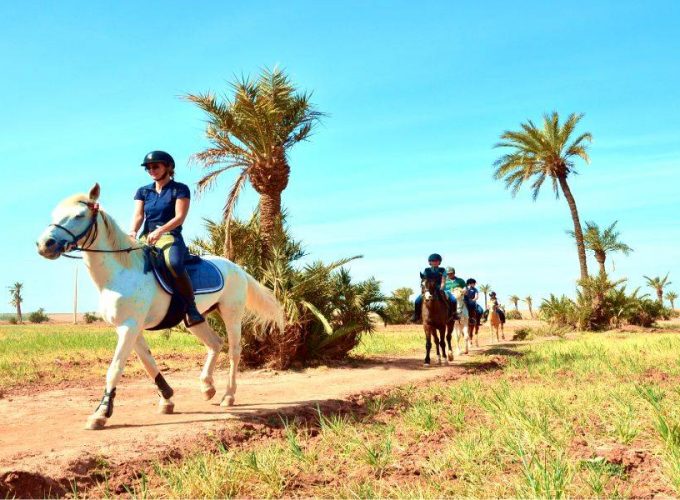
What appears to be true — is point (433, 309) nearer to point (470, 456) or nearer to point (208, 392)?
point (208, 392)

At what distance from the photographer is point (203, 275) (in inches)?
302

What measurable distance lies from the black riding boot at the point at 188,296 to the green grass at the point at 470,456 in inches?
74.1

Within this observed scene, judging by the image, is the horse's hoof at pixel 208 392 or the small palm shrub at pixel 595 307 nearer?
the horse's hoof at pixel 208 392

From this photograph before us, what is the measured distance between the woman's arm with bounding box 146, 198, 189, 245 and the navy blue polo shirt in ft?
0.28

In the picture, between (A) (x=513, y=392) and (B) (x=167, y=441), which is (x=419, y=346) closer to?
(A) (x=513, y=392)

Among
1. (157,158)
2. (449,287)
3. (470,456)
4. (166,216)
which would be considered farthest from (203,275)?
(449,287)

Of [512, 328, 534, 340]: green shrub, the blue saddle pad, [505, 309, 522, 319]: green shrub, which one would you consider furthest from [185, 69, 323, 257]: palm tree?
[505, 309, 522, 319]: green shrub

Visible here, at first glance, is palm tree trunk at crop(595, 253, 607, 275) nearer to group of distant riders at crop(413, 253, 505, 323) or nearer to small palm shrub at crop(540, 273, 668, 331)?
small palm shrub at crop(540, 273, 668, 331)

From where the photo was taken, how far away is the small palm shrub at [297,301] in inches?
496

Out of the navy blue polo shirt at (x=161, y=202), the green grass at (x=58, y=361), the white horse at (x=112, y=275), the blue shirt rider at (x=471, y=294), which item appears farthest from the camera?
the blue shirt rider at (x=471, y=294)

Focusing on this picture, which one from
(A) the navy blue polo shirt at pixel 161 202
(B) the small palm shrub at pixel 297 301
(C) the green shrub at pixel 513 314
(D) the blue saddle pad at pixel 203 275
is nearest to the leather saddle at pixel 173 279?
(D) the blue saddle pad at pixel 203 275

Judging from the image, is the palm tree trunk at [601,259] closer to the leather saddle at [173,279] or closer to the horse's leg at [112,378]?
the leather saddle at [173,279]

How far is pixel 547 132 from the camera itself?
104 feet

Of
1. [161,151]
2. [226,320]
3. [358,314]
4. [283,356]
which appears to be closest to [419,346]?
[358,314]
